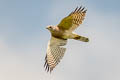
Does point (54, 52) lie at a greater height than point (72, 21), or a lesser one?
lesser

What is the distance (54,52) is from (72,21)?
178 cm

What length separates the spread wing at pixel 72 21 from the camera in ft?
46.6

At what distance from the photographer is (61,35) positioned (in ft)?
47.0

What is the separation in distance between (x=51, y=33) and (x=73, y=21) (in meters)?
1.21

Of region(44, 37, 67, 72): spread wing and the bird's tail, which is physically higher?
the bird's tail

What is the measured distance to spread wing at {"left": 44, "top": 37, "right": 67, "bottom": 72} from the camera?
46.5 feet

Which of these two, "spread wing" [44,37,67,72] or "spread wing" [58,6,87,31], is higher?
"spread wing" [58,6,87,31]

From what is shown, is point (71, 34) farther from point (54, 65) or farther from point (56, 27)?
point (54, 65)

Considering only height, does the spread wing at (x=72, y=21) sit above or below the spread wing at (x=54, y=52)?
above

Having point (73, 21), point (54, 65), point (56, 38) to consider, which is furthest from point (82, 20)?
point (54, 65)

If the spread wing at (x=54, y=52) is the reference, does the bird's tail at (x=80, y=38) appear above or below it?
above

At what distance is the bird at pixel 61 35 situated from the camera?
46.2ft

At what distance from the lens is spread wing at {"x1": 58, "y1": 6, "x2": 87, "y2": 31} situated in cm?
1421

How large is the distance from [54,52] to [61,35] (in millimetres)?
996
